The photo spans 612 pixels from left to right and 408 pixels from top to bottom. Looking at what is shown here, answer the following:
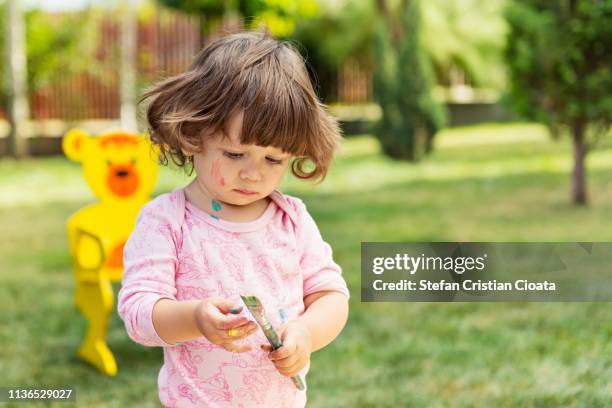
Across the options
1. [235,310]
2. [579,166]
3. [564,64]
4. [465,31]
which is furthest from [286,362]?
[465,31]

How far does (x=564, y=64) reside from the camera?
20.6ft

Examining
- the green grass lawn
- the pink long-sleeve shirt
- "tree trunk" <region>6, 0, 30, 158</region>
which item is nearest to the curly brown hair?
the pink long-sleeve shirt

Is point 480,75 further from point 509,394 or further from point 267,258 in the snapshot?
point 267,258

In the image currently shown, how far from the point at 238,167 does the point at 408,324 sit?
8.43 ft

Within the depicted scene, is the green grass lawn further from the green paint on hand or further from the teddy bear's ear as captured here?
the green paint on hand

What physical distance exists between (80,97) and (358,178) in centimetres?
515

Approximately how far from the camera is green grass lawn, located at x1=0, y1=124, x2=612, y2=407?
123 inches

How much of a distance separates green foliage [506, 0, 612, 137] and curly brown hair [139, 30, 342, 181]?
4.87 m

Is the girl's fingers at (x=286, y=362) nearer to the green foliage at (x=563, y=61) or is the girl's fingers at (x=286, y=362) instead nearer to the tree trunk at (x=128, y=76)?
the green foliage at (x=563, y=61)

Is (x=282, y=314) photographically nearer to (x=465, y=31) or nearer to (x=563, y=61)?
(x=563, y=61)

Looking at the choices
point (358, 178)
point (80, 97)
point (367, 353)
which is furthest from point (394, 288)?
point (80, 97)

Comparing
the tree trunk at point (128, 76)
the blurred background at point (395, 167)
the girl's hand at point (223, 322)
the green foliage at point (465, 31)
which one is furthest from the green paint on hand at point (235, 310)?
the green foliage at point (465, 31)

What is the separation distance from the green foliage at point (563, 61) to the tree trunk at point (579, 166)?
58 millimetres

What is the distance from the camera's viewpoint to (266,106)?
1.50m
